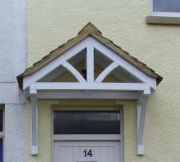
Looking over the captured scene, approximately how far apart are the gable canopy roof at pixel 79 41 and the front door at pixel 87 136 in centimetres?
93

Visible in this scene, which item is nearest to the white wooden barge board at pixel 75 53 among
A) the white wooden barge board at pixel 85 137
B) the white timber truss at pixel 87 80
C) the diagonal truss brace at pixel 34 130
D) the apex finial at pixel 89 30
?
the white timber truss at pixel 87 80

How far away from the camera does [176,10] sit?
880 cm

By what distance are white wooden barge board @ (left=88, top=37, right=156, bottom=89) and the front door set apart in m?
0.91

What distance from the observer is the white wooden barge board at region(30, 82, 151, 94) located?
25.1 feet

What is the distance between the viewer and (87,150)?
837cm

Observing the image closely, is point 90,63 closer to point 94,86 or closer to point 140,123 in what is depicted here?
point 94,86

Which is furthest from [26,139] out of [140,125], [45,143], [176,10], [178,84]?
[176,10]

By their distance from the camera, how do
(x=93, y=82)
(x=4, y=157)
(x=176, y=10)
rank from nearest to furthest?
(x=93, y=82)
(x=4, y=157)
(x=176, y=10)

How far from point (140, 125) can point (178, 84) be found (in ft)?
2.69

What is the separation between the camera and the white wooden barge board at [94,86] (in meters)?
7.66

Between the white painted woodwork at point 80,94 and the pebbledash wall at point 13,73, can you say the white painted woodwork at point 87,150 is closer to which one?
the pebbledash wall at point 13,73

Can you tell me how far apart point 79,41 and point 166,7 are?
176 cm

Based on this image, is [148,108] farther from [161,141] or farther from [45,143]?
[45,143]

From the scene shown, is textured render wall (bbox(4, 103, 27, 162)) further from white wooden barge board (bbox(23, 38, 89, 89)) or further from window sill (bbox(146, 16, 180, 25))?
window sill (bbox(146, 16, 180, 25))
